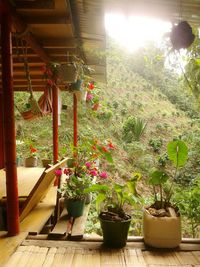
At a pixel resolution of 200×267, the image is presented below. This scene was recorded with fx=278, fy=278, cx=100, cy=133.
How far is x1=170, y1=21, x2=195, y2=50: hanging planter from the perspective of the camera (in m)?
2.02

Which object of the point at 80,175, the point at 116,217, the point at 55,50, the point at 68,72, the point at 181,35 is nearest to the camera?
the point at 181,35

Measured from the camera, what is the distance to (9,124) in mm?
2465

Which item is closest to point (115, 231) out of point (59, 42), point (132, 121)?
point (59, 42)

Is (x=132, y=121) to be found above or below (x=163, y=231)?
above

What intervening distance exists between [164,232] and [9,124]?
163 centimetres

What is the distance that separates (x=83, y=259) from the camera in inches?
85.0

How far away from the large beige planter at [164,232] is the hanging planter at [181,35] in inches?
55.0

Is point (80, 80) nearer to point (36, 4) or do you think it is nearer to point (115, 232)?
point (36, 4)

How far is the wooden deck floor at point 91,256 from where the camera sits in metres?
2.09

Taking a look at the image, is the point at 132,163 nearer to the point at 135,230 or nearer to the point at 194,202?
the point at 135,230

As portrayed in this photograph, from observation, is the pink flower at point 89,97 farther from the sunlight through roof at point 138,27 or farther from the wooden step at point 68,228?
the sunlight through roof at point 138,27

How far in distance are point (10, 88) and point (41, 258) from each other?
56.7 inches

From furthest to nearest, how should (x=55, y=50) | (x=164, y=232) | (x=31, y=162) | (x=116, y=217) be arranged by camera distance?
(x=31, y=162), (x=55, y=50), (x=116, y=217), (x=164, y=232)

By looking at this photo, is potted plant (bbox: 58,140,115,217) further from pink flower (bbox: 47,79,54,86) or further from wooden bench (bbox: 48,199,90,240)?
pink flower (bbox: 47,79,54,86)
